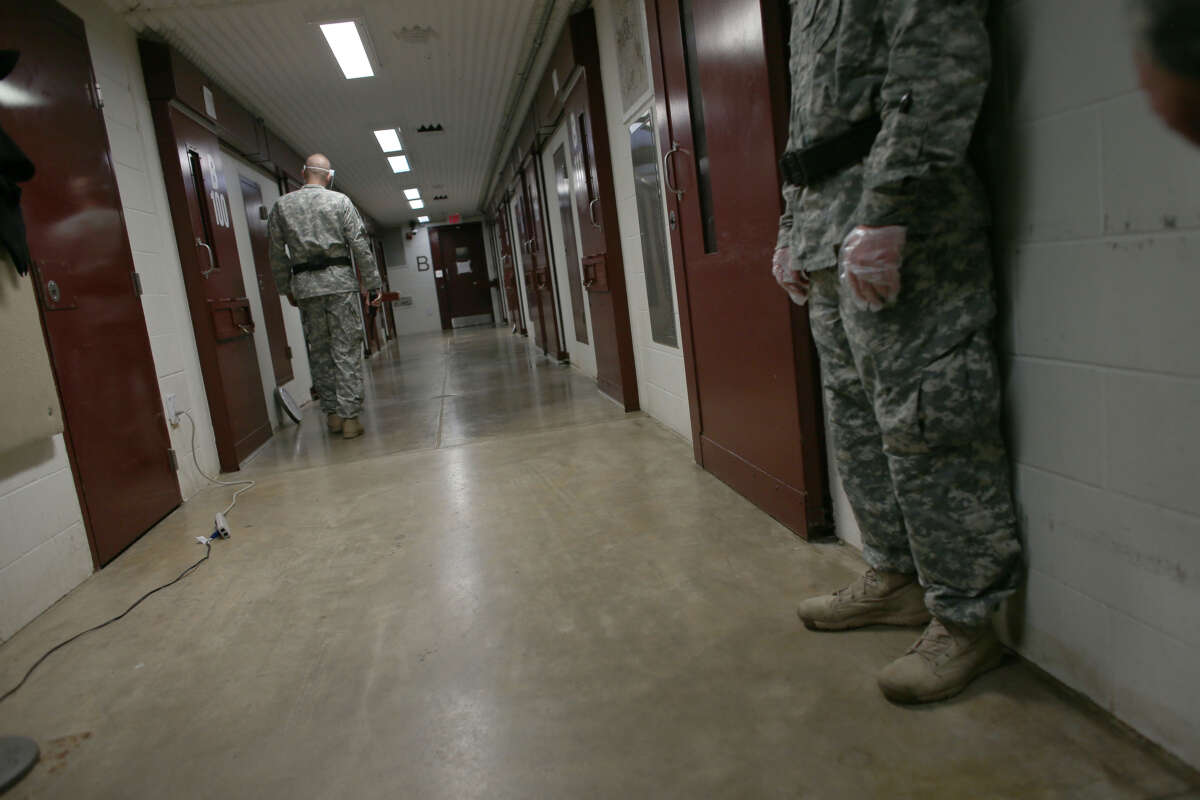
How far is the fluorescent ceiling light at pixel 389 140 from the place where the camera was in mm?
7305

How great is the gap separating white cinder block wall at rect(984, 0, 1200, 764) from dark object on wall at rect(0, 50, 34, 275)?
221 cm

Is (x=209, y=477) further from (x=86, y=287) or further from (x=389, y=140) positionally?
(x=389, y=140)

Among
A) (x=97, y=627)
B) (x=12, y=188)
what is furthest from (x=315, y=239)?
(x=97, y=627)

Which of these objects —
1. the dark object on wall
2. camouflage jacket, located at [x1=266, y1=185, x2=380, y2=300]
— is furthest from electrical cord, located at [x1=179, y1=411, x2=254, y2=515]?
the dark object on wall

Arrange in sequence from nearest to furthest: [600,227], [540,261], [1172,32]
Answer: [1172,32], [600,227], [540,261]

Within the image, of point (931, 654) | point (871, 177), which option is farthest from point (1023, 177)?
point (931, 654)

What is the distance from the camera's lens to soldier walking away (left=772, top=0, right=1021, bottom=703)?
3.80 ft

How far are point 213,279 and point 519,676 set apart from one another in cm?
355

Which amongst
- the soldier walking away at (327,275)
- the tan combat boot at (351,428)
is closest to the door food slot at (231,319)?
the soldier walking away at (327,275)

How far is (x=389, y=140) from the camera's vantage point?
25.2 feet

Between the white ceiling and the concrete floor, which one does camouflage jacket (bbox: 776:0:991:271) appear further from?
the white ceiling

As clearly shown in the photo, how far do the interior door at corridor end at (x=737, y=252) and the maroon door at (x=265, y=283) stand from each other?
3829 mm

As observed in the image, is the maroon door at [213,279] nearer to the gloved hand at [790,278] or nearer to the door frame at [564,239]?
the door frame at [564,239]

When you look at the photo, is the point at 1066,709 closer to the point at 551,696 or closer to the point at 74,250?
the point at 551,696
